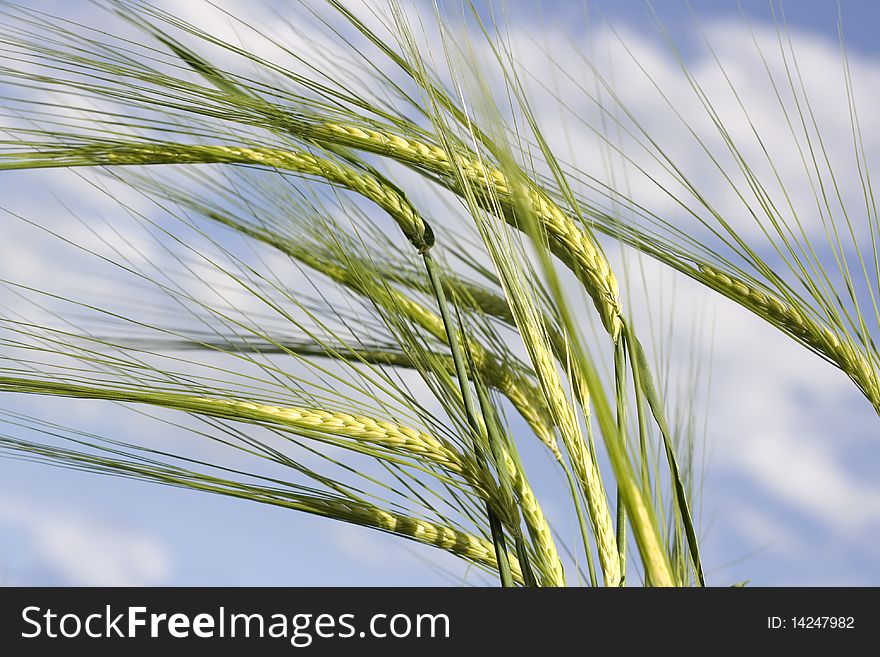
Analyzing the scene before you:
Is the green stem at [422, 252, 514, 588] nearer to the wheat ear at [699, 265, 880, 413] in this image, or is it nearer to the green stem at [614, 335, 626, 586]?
the green stem at [614, 335, 626, 586]

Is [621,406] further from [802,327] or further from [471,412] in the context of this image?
[802,327]

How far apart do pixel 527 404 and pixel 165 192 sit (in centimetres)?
50

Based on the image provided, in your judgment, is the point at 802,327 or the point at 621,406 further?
the point at 802,327

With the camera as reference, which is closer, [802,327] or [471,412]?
[471,412]

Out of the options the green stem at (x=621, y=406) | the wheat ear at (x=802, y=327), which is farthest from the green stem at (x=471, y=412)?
the wheat ear at (x=802, y=327)

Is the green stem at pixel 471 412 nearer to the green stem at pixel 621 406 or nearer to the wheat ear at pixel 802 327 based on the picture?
the green stem at pixel 621 406

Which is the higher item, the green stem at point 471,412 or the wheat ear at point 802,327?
the wheat ear at point 802,327

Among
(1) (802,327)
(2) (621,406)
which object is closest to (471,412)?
(2) (621,406)

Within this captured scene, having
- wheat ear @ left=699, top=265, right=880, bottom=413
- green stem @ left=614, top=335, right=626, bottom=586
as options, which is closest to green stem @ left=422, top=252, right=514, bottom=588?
green stem @ left=614, top=335, right=626, bottom=586

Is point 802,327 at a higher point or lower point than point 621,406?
higher

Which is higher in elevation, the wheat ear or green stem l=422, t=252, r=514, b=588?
the wheat ear

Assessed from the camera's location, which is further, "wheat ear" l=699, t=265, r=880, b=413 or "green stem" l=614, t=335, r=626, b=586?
"wheat ear" l=699, t=265, r=880, b=413
